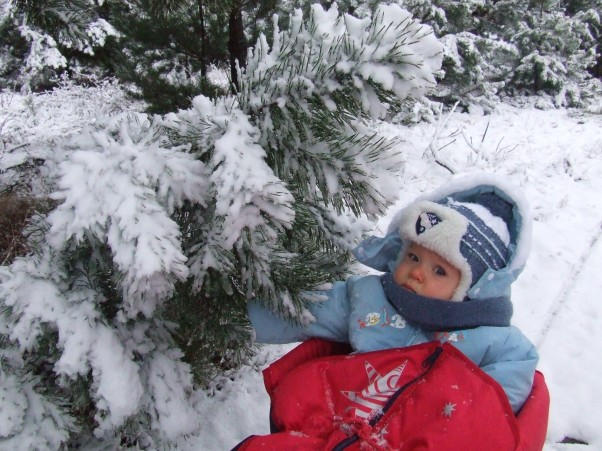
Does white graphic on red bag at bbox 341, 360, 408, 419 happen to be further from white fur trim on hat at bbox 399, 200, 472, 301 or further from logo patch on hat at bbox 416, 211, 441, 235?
logo patch on hat at bbox 416, 211, 441, 235

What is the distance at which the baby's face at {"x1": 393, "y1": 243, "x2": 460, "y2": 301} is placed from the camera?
152 cm

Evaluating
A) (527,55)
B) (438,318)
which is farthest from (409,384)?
(527,55)

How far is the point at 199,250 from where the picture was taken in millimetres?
1156

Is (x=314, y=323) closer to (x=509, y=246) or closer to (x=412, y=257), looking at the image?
(x=412, y=257)

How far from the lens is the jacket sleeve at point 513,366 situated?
145cm

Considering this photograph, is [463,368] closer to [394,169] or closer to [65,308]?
[394,169]

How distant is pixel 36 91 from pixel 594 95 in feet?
39.7

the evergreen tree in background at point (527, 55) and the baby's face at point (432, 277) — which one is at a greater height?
the baby's face at point (432, 277)

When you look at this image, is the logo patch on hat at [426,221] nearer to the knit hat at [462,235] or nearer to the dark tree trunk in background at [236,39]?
the knit hat at [462,235]

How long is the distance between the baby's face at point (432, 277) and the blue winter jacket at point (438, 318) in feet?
0.15

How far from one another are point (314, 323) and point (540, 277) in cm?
299

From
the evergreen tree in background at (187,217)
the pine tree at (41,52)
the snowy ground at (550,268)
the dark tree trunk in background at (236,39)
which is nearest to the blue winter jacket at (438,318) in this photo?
the evergreen tree in background at (187,217)

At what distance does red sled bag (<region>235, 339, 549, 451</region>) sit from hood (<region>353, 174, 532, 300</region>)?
0.26 metres

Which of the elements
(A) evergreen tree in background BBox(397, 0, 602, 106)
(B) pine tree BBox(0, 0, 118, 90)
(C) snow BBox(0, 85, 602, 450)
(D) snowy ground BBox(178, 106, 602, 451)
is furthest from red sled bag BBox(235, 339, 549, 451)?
(A) evergreen tree in background BBox(397, 0, 602, 106)
